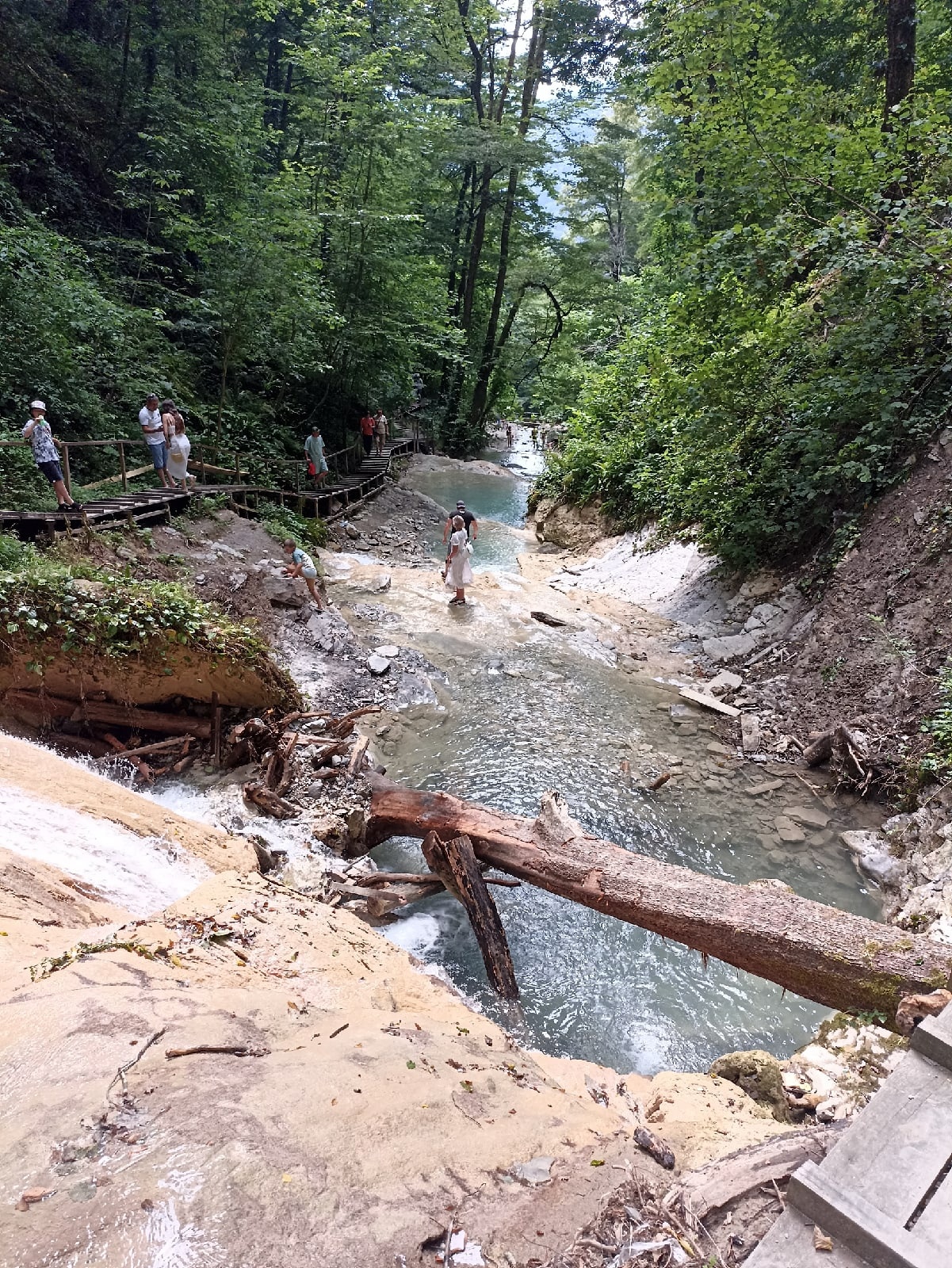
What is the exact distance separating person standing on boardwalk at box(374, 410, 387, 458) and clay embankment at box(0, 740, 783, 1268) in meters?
21.3

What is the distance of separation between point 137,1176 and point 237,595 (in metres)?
8.77

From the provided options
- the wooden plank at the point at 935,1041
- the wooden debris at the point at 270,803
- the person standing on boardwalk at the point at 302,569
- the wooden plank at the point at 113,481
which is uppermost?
the wooden plank at the point at 113,481

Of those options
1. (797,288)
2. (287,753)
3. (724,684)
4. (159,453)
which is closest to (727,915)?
(287,753)

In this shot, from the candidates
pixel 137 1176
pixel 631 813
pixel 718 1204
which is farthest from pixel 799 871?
pixel 137 1176

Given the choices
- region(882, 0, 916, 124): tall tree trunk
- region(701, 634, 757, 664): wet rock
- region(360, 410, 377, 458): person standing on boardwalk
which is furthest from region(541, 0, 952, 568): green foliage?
region(360, 410, 377, 458): person standing on boardwalk

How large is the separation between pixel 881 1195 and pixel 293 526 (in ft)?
48.1

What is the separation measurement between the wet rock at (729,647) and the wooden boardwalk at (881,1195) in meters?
9.32

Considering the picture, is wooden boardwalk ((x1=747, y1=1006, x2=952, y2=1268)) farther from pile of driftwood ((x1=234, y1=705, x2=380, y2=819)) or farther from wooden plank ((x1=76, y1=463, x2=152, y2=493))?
wooden plank ((x1=76, y1=463, x2=152, y2=493))

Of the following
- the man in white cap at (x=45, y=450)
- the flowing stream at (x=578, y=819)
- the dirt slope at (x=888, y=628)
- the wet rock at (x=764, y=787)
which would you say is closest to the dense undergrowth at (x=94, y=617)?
the man in white cap at (x=45, y=450)

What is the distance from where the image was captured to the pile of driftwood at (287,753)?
7426 mm

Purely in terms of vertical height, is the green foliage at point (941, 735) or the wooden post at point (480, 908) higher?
the green foliage at point (941, 735)

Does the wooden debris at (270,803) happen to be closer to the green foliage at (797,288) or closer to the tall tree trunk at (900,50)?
the green foliage at (797,288)

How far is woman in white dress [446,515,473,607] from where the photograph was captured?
42.0 feet

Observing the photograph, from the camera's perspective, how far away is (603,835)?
7.52 m
